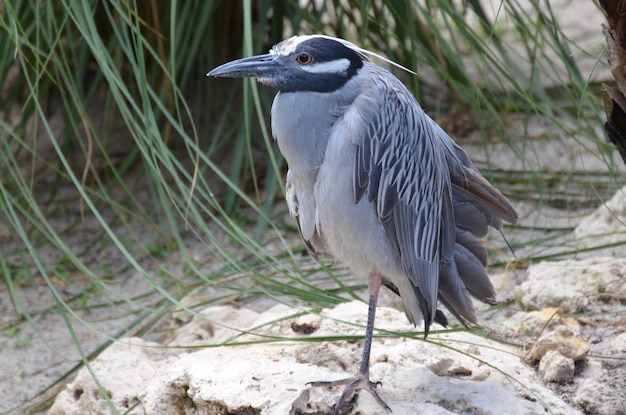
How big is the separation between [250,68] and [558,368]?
1134 millimetres

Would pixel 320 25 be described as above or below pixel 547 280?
above

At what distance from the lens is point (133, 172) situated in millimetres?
4469

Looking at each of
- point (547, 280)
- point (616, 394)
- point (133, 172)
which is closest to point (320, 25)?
point (133, 172)

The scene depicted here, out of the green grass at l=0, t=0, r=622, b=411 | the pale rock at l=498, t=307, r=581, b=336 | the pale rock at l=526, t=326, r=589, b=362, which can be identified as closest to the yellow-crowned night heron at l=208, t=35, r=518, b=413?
the pale rock at l=526, t=326, r=589, b=362

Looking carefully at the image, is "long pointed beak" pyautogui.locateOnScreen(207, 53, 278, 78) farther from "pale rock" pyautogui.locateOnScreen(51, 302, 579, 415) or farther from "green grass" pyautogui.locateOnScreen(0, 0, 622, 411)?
→ "green grass" pyautogui.locateOnScreen(0, 0, 622, 411)

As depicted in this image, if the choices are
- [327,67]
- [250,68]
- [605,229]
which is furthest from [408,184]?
[605,229]

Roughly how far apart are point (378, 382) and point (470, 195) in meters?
0.58

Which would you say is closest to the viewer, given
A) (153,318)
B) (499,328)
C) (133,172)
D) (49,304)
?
(499,328)

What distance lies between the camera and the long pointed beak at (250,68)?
2258mm

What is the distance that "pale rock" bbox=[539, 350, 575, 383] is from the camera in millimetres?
2455

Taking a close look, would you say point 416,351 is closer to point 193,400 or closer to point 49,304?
point 193,400

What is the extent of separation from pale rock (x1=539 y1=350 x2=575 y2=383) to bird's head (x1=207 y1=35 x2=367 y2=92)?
931 mm

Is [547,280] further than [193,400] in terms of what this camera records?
Yes

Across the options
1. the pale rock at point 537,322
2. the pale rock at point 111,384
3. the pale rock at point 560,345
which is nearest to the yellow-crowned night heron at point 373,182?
the pale rock at point 560,345
